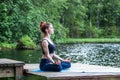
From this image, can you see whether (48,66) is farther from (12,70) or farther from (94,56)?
(94,56)

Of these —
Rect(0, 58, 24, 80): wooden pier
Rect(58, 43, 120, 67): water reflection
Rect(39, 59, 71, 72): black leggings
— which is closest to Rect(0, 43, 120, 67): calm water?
Rect(58, 43, 120, 67): water reflection

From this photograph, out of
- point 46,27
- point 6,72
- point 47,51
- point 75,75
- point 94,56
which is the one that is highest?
point 46,27

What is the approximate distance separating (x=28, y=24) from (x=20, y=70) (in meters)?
27.1

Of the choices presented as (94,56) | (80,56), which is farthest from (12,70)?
(94,56)

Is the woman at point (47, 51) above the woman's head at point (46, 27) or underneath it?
underneath

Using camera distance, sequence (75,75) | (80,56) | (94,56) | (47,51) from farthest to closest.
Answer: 1. (94,56)
2. (80,56)
3. (47,51)
4. (75,75)

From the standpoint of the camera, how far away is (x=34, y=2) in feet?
151

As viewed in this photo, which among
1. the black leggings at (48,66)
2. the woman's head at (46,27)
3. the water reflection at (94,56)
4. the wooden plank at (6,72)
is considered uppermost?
the woman's head at (46,27)

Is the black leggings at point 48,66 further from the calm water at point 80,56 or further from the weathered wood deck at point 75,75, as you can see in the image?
the calm water at point 80,56

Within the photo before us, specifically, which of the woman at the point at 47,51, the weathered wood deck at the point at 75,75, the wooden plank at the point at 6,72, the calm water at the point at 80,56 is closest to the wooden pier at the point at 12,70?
the wooden plank at the point at 6,72

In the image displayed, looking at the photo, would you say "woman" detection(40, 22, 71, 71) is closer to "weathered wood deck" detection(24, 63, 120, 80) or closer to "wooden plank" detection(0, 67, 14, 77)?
"weathered wood deck" detection(24, 63, 120, 80)

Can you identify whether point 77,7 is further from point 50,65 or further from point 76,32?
point 50,65

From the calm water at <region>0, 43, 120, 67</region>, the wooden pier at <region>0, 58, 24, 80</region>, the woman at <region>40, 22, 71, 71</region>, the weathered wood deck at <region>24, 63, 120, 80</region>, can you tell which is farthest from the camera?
the calm water at <region>0, 43, 120, 67</region>

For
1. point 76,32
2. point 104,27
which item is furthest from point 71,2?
point 104,27
